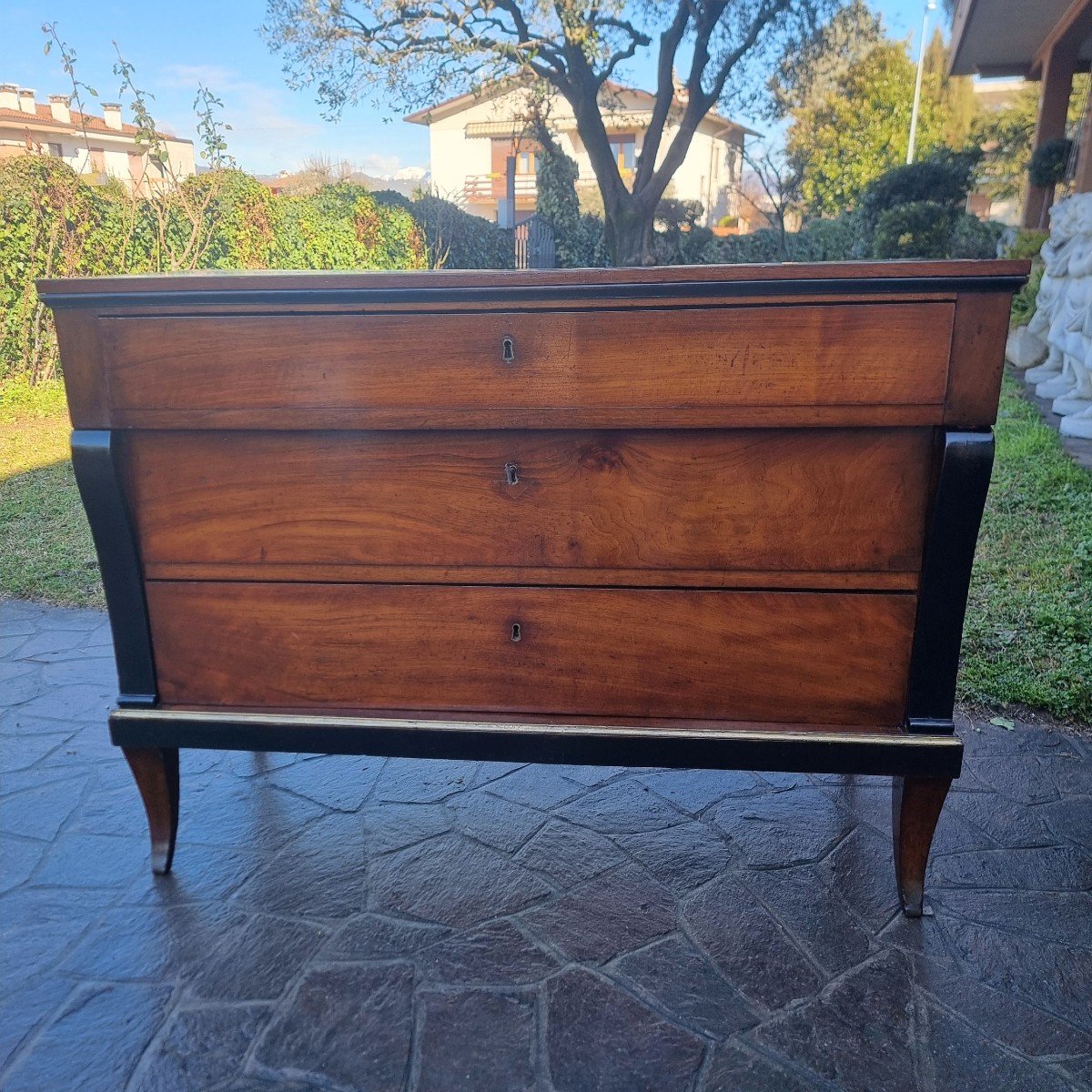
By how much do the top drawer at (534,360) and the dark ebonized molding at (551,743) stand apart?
0.56 m

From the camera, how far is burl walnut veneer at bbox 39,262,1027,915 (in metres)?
1.35

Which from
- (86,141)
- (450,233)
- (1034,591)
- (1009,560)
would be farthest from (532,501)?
(450,233)

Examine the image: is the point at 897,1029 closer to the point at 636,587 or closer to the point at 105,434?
the point at 636,587

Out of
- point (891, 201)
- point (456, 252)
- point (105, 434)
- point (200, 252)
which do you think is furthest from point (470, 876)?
point (891, 201)

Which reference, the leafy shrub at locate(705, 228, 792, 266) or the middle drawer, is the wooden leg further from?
the leafy shrub at locate(705, 228, 792, 266)

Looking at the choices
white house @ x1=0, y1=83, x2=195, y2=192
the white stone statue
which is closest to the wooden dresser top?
the white stone statue

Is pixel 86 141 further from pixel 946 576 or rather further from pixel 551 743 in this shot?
pixel 946 576

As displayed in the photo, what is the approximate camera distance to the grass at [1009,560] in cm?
265

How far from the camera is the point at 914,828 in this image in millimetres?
1609

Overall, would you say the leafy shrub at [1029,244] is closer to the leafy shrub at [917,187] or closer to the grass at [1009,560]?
the leafy shrub at [917,187]

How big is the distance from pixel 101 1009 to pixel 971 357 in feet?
5.86

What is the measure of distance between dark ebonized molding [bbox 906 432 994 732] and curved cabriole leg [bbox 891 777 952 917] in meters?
0.16

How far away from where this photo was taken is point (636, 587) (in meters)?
1.49

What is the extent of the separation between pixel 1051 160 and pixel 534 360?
43.1 ft
